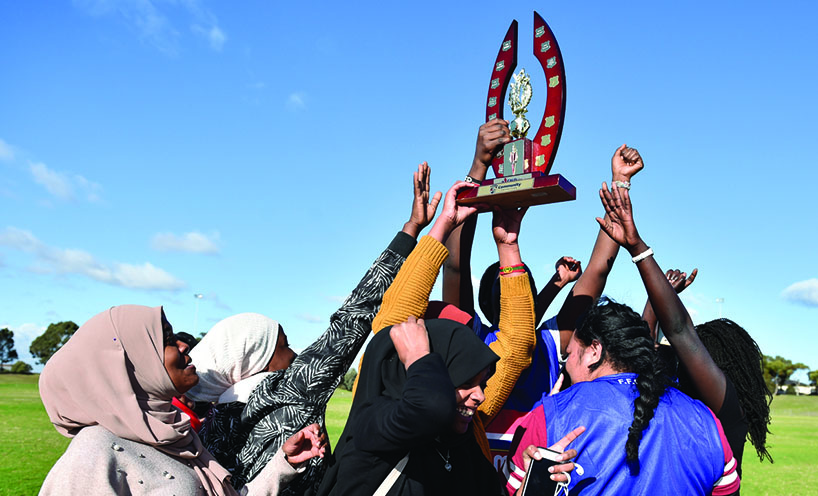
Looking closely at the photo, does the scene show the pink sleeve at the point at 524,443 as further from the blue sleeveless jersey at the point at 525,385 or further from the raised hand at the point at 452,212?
the raised hand at the point at 452,212

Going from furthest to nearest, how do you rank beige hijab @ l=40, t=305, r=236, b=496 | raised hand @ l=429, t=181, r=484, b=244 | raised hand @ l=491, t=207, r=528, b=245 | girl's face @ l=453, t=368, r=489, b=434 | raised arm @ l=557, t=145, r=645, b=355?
raised arm @ l=557, t=145, r=645, b=355, raised hand @ l=491, t=207, r=528, b=245, raised hand @ l=429, t=181, r=484, b=244, beige hijab @ l=40, t=305, r=236, b=496, girl's face @ l=453, t=368, r=489, b=434

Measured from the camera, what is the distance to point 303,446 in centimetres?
321

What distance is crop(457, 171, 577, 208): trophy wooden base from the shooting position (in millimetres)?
3668

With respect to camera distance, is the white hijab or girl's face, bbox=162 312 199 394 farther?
the white hijab

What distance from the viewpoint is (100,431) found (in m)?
2.73

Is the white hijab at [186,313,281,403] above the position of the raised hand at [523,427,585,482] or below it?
above

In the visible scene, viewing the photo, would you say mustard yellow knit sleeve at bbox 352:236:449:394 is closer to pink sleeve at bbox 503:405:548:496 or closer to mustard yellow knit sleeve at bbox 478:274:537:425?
mustard yellow knit sleeve at bbox 478:274:537:425

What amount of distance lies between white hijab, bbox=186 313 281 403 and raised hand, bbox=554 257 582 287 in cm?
199

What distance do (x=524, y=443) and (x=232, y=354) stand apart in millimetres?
1721

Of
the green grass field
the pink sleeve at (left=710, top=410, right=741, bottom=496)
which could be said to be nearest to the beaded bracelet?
the pink sleeve at (left=710, top=410, right=741, bottom=496)

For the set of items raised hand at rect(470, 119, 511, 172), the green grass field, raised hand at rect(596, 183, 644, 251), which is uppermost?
raised hand at rect(470, 119, 511, 172)

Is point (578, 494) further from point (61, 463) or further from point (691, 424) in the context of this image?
point (61, 463)

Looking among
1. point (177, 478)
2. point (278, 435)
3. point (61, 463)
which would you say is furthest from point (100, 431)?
point (278, 435)

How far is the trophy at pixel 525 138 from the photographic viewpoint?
3.73 m
